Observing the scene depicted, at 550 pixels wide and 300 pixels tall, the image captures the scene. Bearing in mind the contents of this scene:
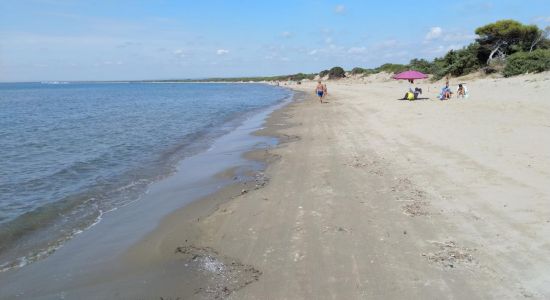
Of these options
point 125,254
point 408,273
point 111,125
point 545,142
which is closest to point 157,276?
point 125,254

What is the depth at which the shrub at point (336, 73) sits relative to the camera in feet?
338

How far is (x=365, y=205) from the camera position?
7.21m

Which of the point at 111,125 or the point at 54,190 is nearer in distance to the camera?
the point at 54,190

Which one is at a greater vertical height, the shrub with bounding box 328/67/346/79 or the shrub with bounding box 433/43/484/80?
the shrub with bounding box 433/43/484/80

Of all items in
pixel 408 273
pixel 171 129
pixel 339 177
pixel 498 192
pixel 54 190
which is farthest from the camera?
pixel 171 129

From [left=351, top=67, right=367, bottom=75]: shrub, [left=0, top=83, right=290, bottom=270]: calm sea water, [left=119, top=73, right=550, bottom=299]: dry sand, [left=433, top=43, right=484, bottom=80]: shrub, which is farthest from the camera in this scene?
[left=351, top=67, right=367, bottom=75]: shrub

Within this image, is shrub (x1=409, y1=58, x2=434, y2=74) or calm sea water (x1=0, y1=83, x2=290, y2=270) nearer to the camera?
calm sea water (x1=0, y1=83, x2=290, y2=270)

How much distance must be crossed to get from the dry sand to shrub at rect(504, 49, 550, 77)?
2383 centimetres

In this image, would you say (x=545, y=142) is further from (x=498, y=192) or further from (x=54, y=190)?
(x=54, y=190)

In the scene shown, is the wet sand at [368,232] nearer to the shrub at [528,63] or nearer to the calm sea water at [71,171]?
the calm sea water at [71,171]

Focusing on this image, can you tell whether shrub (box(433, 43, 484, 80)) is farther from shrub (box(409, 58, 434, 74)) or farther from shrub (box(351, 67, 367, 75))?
shrub (box(351, 67, 367, 75))

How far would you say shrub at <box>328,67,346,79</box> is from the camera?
10288 centimetres

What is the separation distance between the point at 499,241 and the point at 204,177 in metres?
7.13

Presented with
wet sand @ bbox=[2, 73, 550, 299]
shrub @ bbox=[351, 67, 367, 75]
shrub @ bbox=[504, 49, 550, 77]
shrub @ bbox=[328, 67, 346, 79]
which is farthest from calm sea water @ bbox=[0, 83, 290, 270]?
shrub @ bbox=[328, 67, 346, 79]
